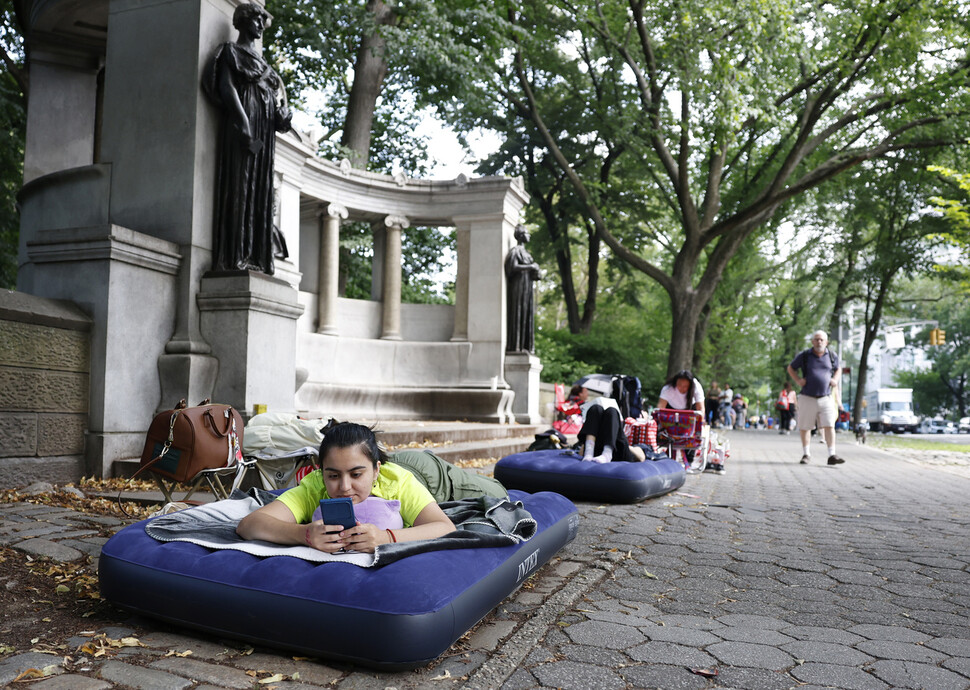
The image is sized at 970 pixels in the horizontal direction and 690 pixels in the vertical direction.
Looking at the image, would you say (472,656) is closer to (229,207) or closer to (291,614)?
(291,614)

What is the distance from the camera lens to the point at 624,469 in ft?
26.2

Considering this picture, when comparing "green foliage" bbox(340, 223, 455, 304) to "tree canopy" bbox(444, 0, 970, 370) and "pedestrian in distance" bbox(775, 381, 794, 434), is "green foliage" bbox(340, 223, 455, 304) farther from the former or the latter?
"pedestrian in distance" bbox(775, 381, 794, 434)

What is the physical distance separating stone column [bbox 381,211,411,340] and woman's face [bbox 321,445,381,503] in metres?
13.5

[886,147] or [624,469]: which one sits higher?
[886,147]

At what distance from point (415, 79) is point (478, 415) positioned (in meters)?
10.9

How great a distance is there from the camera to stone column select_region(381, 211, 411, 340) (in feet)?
56.2

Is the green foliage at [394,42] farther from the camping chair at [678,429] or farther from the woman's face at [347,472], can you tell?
the woman's face at [347,472]

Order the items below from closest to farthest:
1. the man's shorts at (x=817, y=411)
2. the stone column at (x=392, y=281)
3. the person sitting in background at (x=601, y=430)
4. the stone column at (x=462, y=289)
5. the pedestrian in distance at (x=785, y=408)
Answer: the person sitting in background at (x=601, y=430)
the man's shorts at (x=817, y=411)
the stone column at (x=392, y=281)
the stone column at (x=462, y=289)
the pedestrian in distance at (x=785, y=408)

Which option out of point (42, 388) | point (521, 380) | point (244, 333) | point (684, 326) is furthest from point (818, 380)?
point (42, 388)

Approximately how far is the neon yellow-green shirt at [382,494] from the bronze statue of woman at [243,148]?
464cm

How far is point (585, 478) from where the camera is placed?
26.3 ft

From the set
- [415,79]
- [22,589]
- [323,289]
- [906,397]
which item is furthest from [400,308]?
[906,397]

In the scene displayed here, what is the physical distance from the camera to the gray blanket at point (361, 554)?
3.41m

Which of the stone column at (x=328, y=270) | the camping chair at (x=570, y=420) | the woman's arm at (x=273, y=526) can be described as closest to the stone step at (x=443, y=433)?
the camping chair at (x=570, y=420)
